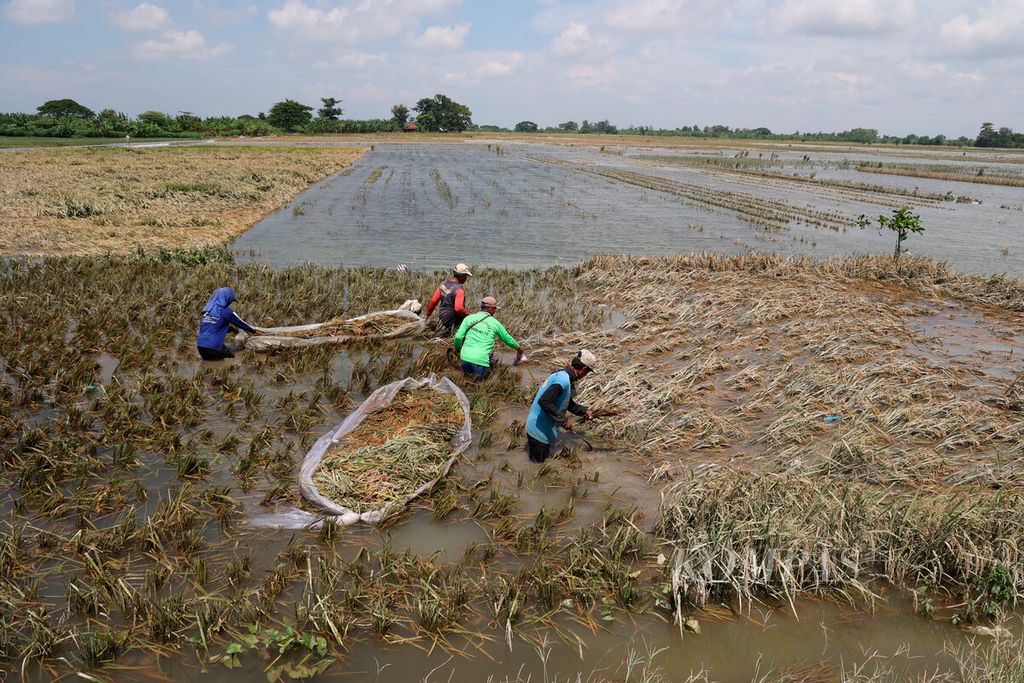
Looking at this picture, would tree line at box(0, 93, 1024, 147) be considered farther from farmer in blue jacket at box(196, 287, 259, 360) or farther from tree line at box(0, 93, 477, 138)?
farmer in blue jacket at box(196, 287, 259, 360)

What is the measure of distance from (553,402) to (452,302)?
11.4ft

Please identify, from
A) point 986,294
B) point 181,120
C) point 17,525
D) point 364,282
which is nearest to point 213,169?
point 364,282

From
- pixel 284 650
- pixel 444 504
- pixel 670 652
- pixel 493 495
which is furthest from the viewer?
pixel 493 495

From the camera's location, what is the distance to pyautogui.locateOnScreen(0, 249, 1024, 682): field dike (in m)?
3.68

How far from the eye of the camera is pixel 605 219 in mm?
21016

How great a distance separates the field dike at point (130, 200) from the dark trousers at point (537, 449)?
36.0ft

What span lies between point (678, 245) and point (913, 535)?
13.5 m

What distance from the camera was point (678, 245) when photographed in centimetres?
1703

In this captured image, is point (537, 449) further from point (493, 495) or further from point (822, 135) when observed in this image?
point (822, 135)

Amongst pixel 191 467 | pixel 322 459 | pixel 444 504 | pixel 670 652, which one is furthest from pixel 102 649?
pixel 670 652

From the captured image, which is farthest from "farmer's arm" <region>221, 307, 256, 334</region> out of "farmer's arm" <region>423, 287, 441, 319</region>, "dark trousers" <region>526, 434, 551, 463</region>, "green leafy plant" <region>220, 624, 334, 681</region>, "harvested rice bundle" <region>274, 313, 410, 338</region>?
"green leafy plant" <region>220, 624, 334, 681</region>

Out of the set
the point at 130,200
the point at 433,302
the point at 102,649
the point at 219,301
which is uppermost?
the point at 130,200

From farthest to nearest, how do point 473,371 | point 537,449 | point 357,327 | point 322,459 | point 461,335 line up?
1. point 357,327
2. point 461,335
3. point 473,371
4. point 537,449
5. point 322,459

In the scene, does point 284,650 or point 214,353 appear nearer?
Result: point 284,650
